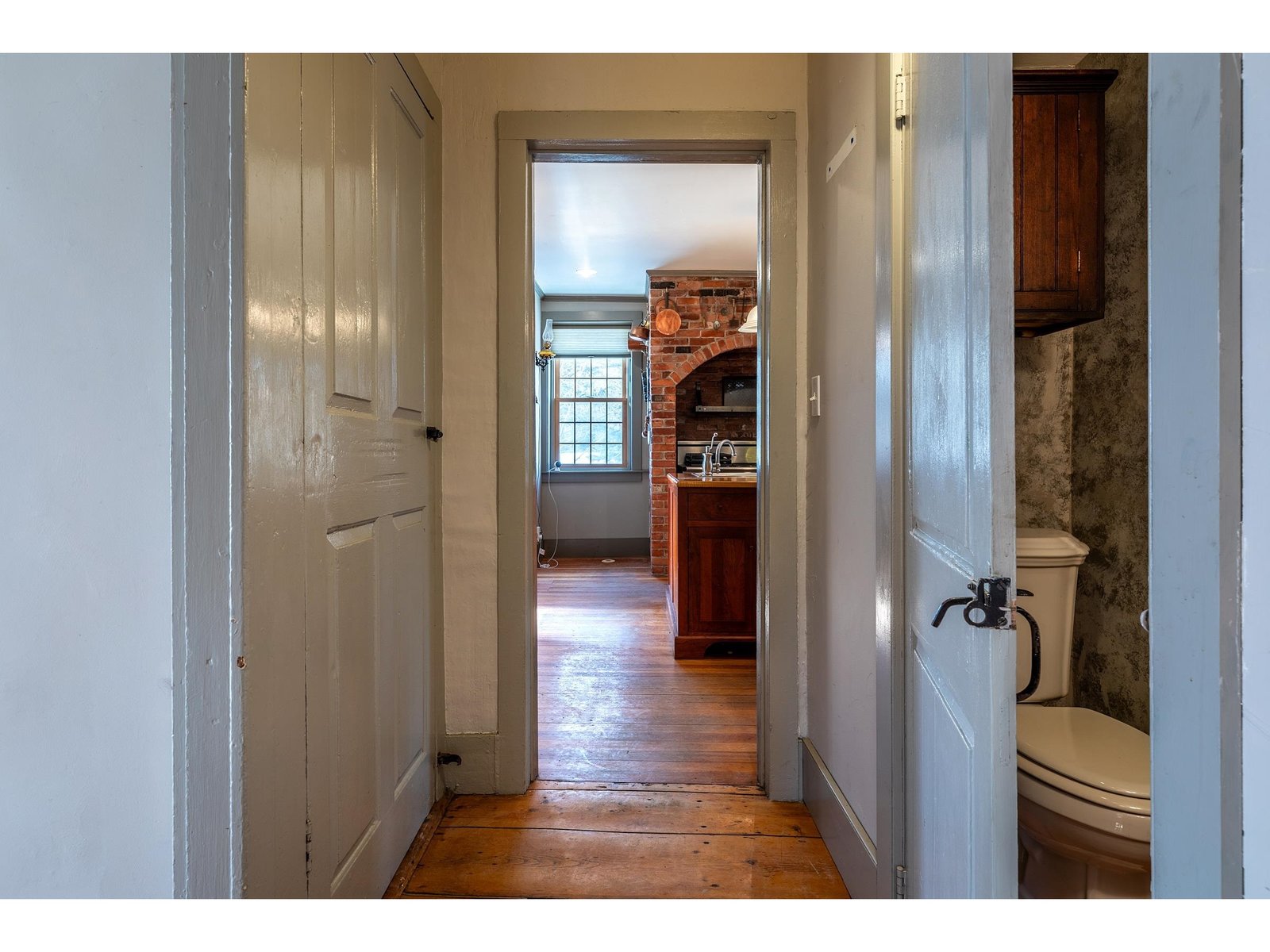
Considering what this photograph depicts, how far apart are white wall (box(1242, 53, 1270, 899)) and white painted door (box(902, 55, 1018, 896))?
1.12ft

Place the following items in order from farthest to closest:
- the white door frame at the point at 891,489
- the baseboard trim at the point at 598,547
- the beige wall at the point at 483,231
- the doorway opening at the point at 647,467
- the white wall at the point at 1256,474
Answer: the baseboard trim at the point at 598,547 < the doorway opening at the point at 647,467 < the beige wall at the point at 483,231 < the white door frame at the point at 891,489 < the white wall at the point at 1256,474

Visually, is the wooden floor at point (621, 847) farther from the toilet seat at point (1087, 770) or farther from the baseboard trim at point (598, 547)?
the baseboard trim at point (598, 547)

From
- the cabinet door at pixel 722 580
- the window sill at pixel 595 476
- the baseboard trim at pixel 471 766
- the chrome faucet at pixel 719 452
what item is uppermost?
the chrome faucet at pixel 719 452

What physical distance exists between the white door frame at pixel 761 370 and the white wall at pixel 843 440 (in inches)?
2.7

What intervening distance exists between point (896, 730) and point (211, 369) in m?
1.28

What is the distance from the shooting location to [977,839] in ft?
2.78

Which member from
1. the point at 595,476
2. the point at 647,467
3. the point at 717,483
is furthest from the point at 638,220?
the point at 595,476

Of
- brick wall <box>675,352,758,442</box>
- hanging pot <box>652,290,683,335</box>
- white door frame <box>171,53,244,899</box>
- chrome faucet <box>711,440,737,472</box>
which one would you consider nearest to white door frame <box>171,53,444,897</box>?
white door frame <box>171,53,244,899</box>

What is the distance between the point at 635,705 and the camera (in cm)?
287

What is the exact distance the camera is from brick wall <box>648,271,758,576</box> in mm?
6082

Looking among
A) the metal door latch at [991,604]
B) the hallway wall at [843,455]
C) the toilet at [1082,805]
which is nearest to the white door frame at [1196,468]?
the metal door latch at [991,604]

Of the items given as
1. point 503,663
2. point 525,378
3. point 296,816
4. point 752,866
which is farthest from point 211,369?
point 752,866

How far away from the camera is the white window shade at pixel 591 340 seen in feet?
23.6

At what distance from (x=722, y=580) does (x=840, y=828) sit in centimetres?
191
